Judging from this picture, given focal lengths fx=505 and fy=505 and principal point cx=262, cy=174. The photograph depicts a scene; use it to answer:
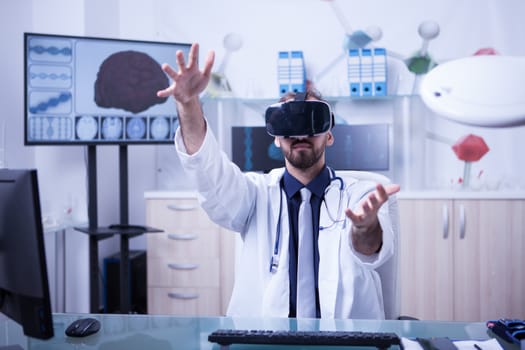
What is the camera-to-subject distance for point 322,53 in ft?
11.8

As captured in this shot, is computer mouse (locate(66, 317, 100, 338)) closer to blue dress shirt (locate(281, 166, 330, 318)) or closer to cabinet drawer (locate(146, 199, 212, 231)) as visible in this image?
blue dress shirt (locate(281, 166, 330, 318))

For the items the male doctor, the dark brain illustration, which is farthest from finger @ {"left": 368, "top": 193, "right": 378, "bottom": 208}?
the dark brain illustration

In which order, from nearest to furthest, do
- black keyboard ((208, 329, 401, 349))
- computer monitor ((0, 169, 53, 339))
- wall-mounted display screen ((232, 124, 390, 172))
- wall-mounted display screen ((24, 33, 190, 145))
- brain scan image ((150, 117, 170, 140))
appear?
computer monitor ((0, 169, 53, 339)) < black keyboard ((208, 329, 401, 349)) < wall-mounted display screen ((24, 33, 190, 145)) < brain scan image ((150, 117, 170, 140)) < wall-mounted display screen ((232, 124, 390, 172))

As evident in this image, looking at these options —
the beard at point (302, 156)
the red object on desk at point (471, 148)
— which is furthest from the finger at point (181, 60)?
the red object on desk at point (471, 148)

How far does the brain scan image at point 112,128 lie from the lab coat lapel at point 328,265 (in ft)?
5.19

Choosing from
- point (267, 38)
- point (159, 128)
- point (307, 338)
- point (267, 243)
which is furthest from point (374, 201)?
point (267, 38)

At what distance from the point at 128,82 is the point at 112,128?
0.27m

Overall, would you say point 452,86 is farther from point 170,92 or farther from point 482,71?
point 170,92

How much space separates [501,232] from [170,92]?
Result: 2.45 meters

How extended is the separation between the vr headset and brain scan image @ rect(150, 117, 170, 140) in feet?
5.14

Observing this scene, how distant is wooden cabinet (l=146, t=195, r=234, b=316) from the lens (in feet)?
10.4

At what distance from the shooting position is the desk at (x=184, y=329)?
1.11 meters

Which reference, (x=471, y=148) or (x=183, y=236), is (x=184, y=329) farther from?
(x=471, y=148)

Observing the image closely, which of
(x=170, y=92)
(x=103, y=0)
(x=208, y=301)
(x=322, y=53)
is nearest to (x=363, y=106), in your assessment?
(x=322, y=53)
